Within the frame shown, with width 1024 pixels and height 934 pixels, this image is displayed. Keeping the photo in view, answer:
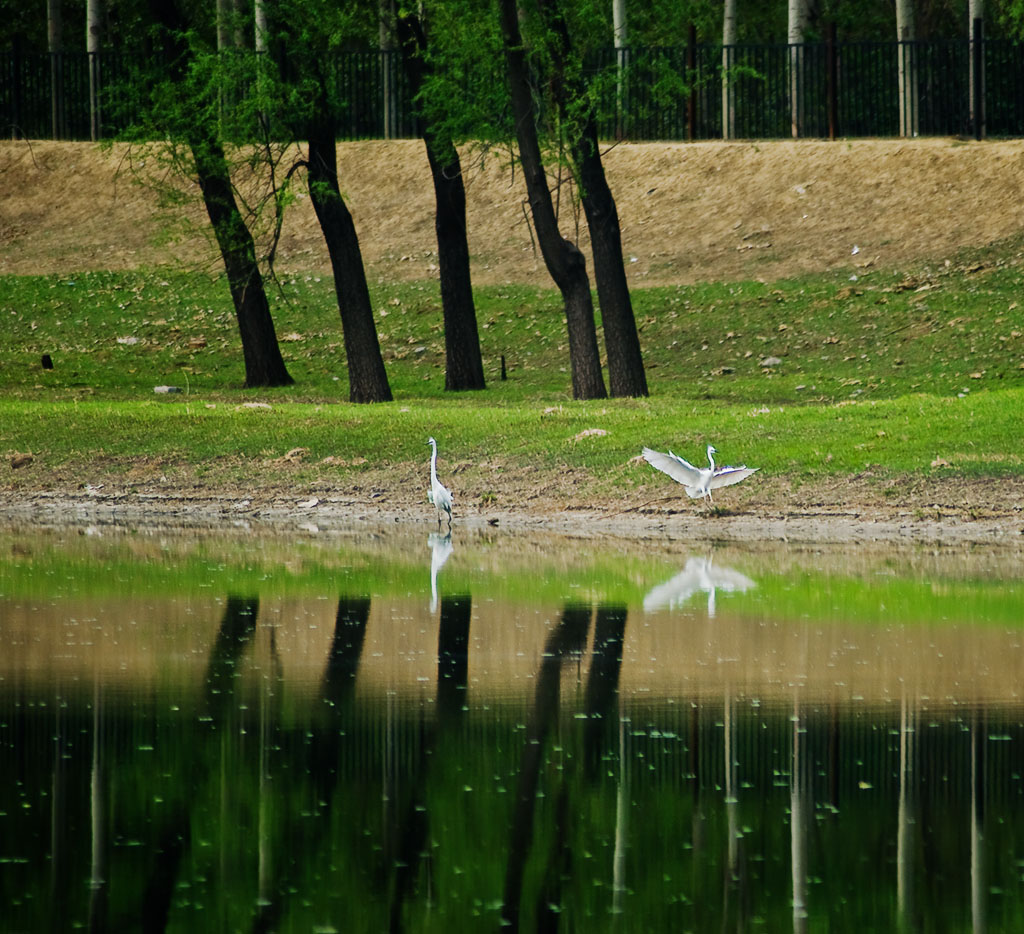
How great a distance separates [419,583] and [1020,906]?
8.12 m

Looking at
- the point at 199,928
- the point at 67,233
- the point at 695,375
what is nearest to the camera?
the point at 199,928

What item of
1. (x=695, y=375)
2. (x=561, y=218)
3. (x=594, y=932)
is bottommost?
(x=594, y=932)

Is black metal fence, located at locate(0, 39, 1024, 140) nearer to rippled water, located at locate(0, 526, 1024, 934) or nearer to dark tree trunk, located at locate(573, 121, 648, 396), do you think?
dark tree trunk, located at locate(573, 121, 648, 396)

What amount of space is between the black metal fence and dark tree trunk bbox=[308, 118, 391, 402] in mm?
11723

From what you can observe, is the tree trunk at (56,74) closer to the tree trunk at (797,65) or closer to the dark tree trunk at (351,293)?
the tree trunk at (797,65)

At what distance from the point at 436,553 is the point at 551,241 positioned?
9.93 m

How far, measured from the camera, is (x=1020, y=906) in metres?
6.28

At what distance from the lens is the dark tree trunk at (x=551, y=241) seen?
80.0 feet

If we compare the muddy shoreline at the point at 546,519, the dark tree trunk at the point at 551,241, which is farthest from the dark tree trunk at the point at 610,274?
the muddy shoreline at the point at 546,519

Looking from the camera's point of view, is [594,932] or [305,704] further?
[305,704]

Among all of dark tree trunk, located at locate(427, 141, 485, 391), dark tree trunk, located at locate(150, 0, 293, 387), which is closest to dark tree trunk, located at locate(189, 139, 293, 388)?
dark tree trunk, located at locate(150, 0, 293, 387)

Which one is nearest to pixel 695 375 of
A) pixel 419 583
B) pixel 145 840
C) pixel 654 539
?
pixel 654 539

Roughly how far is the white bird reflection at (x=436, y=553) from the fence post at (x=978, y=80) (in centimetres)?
2427

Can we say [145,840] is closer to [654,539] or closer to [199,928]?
[199,928]
